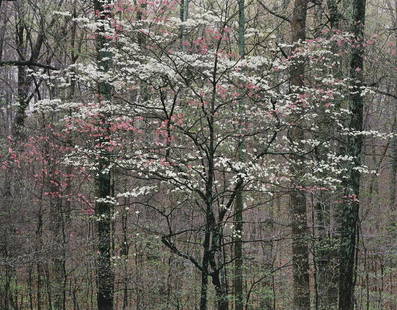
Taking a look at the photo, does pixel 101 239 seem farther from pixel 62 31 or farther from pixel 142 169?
pixel 62 31

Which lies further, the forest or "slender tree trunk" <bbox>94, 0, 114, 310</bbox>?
"slender tree trunk" <bbox>94, 0, 114, 310</bbox>

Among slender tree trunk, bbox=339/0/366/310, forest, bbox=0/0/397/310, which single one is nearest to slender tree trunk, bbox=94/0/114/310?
forest, bbox=0/0/397/310

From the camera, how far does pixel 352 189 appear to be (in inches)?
293

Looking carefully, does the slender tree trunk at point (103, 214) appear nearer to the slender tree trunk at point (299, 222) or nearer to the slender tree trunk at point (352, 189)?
the slender tree trunk at point (299, 222)

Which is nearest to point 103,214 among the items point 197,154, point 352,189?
point 197,154

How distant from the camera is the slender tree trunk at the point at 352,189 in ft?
23.9

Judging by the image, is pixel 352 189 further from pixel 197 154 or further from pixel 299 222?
pixel 197 154

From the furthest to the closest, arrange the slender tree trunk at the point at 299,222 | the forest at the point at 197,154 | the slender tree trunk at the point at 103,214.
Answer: the slender tree trunk at the point at 103,214
the slender tree trunk at the point at 299,222
the forest at the point at 197,154

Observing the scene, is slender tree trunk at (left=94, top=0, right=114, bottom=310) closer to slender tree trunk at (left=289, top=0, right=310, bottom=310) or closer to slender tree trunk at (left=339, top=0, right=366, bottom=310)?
slender tree trunk at (left=289, top=0, right=310, bottom=310)

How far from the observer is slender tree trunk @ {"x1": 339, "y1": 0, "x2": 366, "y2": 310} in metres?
7.29

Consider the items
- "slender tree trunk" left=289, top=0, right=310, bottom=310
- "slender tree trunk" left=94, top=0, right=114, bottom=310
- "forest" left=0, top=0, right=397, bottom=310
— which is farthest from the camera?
"slender tree trunk" left=94, top=0, right=114, bottom=310

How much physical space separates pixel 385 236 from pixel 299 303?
5933mm

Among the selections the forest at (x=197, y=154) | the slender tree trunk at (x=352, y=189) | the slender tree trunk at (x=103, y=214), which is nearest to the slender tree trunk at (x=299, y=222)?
the forest at (x=197, y=154)

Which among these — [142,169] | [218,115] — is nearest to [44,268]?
[142,169]
